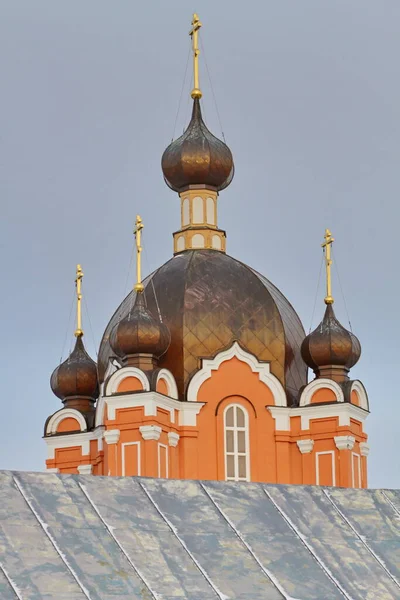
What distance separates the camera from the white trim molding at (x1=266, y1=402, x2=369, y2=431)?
34.0 metres

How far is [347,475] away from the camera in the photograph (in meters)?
33.7

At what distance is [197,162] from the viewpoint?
118 ft

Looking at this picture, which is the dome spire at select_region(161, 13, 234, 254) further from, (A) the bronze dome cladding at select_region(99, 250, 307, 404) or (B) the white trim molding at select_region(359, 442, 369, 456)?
(B) the white trim molding at select_region(359, 442, 369, 456)

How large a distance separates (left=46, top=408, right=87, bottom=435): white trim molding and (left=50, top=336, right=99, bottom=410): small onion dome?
1.00 feet

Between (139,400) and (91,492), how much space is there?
33.3 ft

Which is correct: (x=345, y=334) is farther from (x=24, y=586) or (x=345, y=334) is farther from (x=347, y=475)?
(x=24, y=586)

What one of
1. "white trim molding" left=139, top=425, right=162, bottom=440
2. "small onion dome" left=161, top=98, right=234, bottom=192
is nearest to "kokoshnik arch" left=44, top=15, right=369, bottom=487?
"white trim molding" left=139, top=425, right=162, bottom=440

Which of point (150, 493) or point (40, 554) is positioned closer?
point (40, 554)

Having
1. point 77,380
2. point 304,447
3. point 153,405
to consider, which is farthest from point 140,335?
point 304,447

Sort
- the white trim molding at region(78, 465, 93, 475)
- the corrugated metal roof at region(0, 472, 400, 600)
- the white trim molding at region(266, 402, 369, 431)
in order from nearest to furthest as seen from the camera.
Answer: the corrugated metal roof at region(0, 472, 400, 600) < the white trim molding at region(266, 402, 369, 431) < the white trim molding at region(78, 465, 93, 475)

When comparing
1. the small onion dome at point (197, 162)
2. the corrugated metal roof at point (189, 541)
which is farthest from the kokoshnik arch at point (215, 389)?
the corrugated metal roof at point (189, 541)

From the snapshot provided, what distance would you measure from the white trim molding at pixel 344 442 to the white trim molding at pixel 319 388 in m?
0.58

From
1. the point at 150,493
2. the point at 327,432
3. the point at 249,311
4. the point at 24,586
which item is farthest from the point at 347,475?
the point at 24,586

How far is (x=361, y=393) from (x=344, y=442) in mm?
1013
